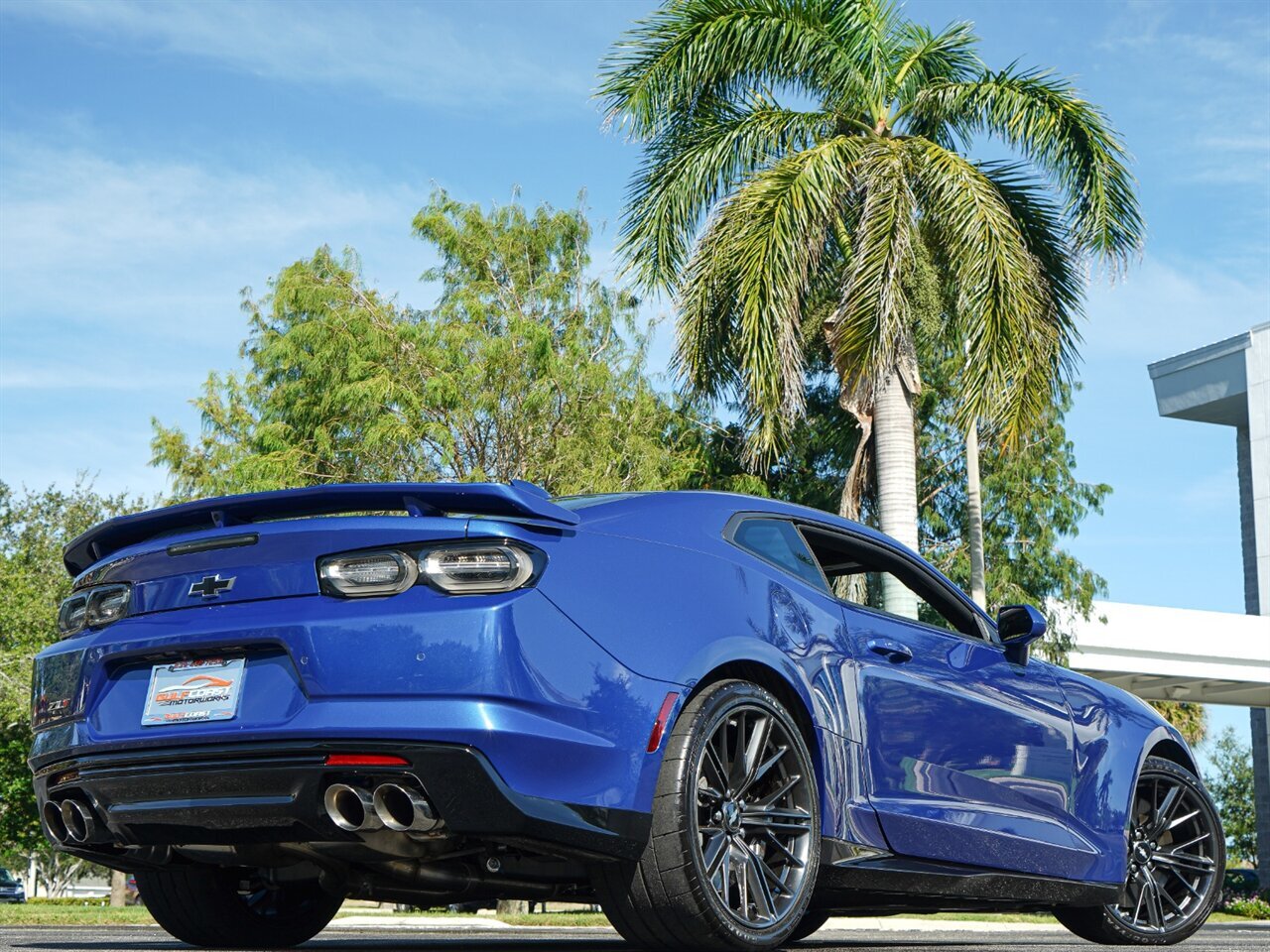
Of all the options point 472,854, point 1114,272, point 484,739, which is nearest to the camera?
point 484,739

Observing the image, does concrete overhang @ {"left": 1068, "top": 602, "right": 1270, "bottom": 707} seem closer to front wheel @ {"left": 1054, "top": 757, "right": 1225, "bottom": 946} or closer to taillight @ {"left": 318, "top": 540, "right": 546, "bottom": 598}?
front wheel @ {"left": 1054, "top": 757, "right": 1225, "bottom": 946}

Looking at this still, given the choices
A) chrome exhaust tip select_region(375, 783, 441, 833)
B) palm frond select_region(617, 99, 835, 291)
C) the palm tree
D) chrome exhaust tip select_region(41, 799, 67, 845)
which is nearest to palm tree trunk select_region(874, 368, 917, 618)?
the palm tree

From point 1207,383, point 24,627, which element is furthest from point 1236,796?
point 24,627

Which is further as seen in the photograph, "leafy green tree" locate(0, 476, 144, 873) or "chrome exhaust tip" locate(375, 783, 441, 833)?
"leafy green tree" locate(0, 476, 144, 873)

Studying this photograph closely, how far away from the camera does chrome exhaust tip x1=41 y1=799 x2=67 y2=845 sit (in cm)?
457

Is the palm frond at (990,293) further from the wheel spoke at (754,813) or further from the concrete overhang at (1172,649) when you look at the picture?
the concrete overhang at (1172,649)

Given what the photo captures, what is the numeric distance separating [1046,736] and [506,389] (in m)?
17.6

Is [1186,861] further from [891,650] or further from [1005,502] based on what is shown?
[1005,502]

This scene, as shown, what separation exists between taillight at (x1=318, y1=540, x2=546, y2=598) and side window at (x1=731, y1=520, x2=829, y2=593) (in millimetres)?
1058

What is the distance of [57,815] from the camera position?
4.57 m

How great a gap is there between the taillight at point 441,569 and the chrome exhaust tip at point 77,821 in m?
1.03

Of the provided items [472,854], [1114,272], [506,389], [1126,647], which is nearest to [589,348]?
[506,389]

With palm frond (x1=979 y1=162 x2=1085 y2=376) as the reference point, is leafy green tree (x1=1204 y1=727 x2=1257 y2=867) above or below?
below

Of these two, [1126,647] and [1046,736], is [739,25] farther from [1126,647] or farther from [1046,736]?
[1126,647]
